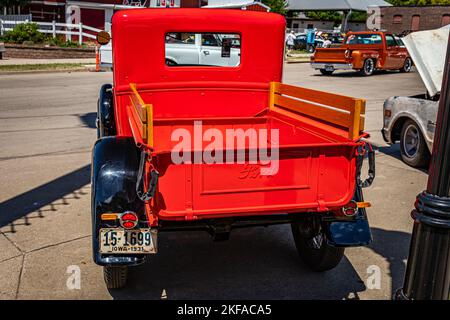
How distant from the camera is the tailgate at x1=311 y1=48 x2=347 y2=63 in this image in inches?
769

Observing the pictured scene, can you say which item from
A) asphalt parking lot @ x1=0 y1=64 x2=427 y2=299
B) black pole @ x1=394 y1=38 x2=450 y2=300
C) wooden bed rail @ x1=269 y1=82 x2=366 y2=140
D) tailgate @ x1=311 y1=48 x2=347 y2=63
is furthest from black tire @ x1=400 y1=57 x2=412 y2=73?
black pole @ x1=394 y1=38 x2=450 y2=300

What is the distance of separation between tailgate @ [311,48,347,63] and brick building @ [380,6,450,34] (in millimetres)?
34905

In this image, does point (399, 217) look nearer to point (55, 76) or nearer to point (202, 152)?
point (202, 152)

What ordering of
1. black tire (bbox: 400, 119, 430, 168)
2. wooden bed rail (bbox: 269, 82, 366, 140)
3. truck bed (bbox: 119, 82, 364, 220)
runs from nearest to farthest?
truck bed (bbox: 119, 82, 364, 220), wooden bed rail (bbox: 269, 82, 366, 140), black tire (bbox: 400, 119, 430, 168)

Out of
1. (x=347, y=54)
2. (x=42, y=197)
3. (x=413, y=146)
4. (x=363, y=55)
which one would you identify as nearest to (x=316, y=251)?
(x=42, y=197)

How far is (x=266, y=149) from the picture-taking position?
3012 millimetres

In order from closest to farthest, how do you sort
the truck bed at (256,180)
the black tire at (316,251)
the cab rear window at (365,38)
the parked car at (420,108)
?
the truck bed at (256,180) → the black tire at (316,251) → the parked car at (420,108) → the cab rear window at (365,38)

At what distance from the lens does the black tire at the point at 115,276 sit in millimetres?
3535

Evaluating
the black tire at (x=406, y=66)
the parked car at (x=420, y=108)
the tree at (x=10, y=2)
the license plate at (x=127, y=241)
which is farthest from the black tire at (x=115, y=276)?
the tree at (x=10, y=2)

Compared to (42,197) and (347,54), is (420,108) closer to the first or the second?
(42,197)

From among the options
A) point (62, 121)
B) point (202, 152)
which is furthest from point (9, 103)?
point (202, 152)

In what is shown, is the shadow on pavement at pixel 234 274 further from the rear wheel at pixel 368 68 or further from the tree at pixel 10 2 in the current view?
the tree at pixel 10 2

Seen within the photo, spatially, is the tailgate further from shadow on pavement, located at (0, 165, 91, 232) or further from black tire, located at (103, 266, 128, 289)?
black tire, located at (103, 266, 128, 289)

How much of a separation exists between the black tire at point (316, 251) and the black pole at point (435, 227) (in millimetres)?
1057
